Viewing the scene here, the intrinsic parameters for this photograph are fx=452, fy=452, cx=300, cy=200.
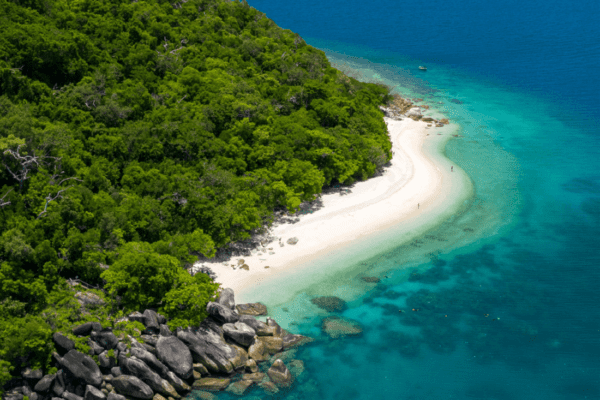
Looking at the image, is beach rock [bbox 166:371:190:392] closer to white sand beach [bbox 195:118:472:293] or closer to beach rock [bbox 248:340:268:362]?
beach rock [bbox 248:340:268:362]

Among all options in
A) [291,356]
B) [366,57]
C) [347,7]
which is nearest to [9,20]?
[291,356]

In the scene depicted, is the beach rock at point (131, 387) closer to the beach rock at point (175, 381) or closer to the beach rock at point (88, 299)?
the beach rock at point (175, 381)

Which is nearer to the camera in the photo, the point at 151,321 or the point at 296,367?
the point at 151,321

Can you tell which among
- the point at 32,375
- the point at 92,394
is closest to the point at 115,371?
the point at 92,394

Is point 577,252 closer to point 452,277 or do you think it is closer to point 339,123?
point 452,277

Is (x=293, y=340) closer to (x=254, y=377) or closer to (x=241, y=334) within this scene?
(x=241, y=334)

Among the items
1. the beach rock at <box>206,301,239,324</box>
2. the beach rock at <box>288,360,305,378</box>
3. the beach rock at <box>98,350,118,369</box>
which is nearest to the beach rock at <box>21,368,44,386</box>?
the beach rock at <box>98,350,118,369</box>

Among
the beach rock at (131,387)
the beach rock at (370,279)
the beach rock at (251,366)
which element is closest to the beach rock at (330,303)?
the beach rock at (370,279)
